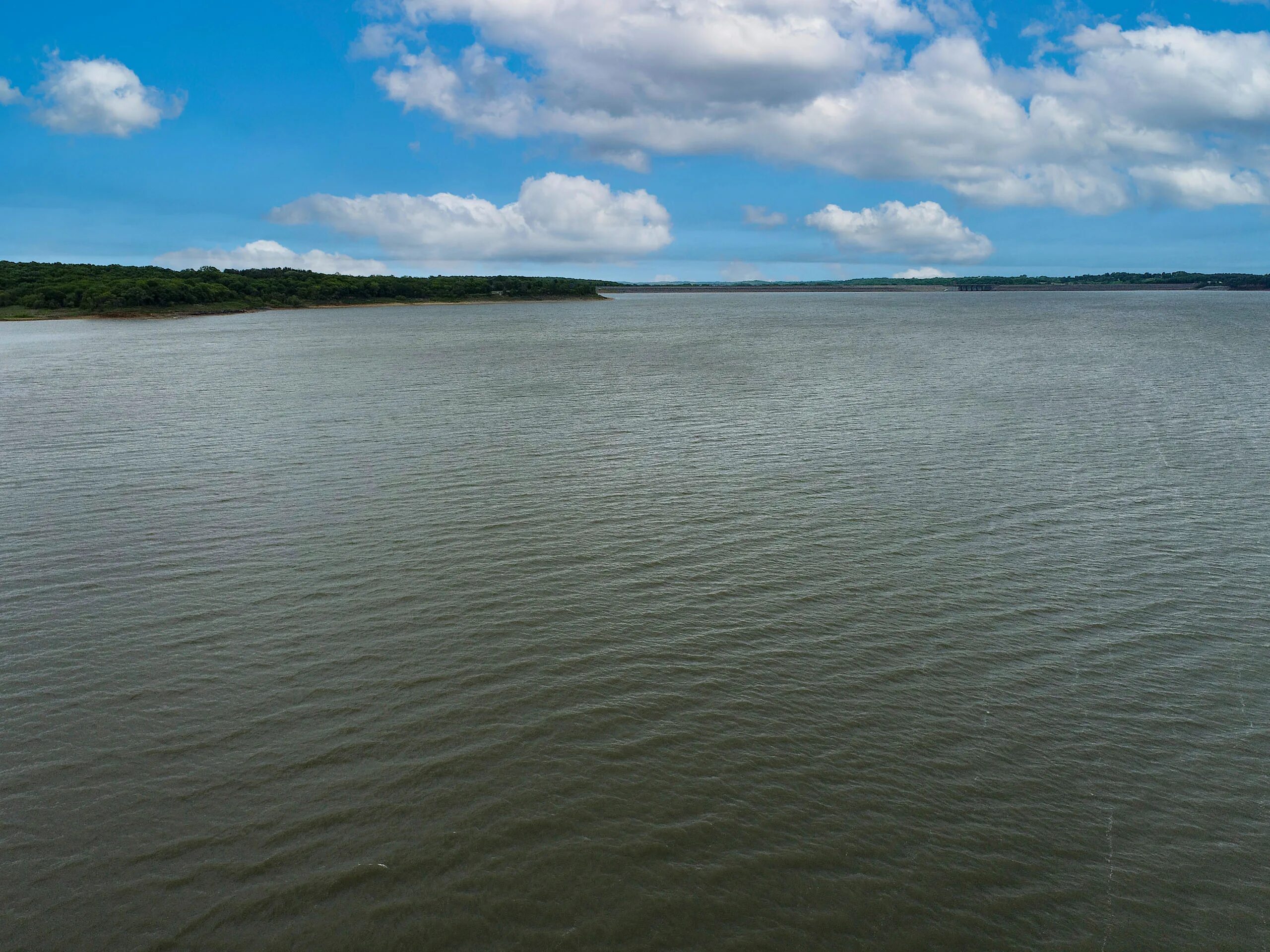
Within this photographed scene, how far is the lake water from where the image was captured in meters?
10.9

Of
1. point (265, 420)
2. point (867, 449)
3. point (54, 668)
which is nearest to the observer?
point (54, 668)

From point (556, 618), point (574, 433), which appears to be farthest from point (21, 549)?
point (574, 433)

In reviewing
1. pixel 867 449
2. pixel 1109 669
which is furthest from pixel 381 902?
pixel 867 449

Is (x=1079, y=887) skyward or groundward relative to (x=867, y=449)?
groundward

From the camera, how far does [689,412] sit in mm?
44688

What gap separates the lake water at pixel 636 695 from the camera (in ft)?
35.8

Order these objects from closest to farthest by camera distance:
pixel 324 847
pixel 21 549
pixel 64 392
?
pixel 324 847 → pixel 21 549 → pixel 64 392

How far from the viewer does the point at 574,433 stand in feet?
128

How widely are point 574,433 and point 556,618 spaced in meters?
21.0

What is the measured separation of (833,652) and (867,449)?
19.4 meters

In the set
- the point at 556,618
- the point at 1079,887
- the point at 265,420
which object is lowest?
the point at 1079,887

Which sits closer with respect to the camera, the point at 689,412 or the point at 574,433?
the point at 574,433

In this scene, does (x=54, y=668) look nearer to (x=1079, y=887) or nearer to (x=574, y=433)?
(x=1079, y=887)

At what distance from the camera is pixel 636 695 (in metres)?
15.6
